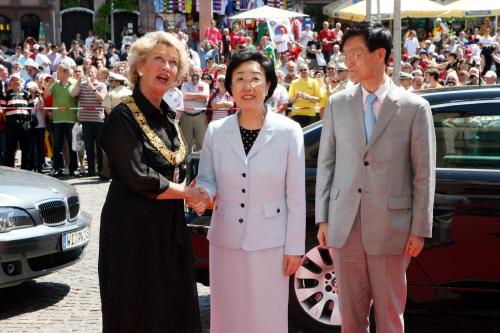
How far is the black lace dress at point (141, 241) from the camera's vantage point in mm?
4098

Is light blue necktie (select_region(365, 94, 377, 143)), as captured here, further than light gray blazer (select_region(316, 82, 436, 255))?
Yes

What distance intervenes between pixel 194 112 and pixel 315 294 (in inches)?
384

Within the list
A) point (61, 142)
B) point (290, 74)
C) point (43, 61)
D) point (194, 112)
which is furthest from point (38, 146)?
point (43, 61)

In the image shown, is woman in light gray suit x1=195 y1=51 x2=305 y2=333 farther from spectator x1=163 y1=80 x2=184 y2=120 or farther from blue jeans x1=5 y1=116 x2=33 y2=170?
blue jeans x1=5 y1=116 x2=33 y2=170

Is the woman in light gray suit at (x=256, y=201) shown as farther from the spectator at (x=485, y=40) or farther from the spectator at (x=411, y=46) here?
the spectator at (x=485, y=40)

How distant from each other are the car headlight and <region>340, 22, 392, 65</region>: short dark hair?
3182 mm

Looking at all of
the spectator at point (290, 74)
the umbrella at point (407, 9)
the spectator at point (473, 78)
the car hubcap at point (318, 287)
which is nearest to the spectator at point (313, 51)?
the umbrella at point (407, 9)

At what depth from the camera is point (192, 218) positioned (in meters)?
6.28

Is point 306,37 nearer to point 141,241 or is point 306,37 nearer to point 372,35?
point 372,35

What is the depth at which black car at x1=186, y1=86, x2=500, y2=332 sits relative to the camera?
18.1 ft

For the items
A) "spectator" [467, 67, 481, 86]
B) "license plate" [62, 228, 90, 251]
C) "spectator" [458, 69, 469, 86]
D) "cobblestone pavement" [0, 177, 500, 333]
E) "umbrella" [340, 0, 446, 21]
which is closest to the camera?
"cobblestone pavement" [0, 177, 500, 333]

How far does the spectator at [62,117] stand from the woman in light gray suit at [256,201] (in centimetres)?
1179

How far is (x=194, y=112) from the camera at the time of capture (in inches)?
611

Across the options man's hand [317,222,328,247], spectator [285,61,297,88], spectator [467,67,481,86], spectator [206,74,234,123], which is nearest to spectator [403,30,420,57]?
spectator [285,61,297,88]
